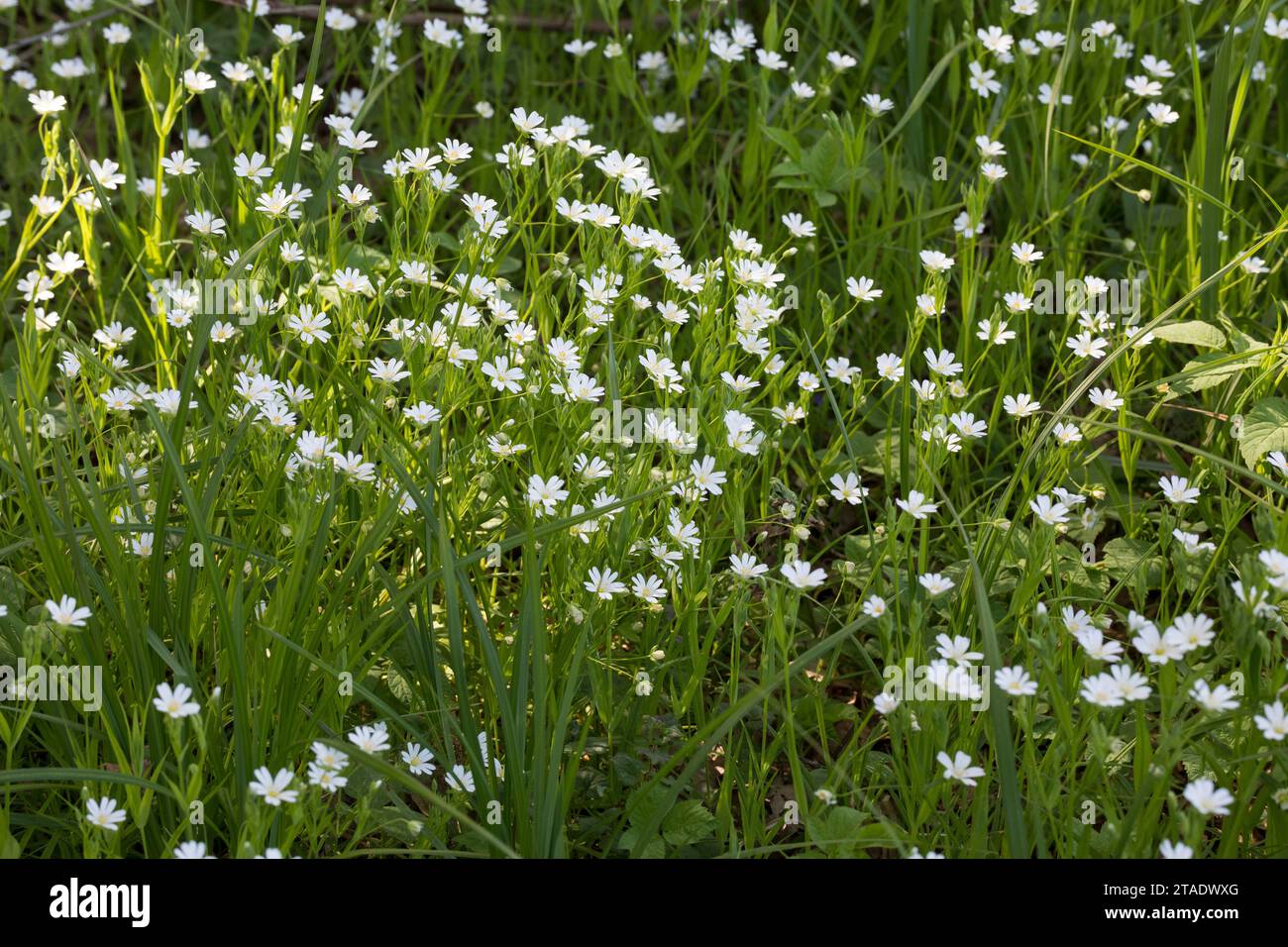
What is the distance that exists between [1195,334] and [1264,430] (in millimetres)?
338

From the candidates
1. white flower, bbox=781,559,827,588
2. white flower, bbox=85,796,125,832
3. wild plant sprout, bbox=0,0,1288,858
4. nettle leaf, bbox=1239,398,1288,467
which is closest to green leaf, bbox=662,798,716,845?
wild plant sprout, bbox=0,0,1288,858

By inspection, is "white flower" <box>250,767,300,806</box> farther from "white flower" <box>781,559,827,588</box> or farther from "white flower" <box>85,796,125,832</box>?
"white flower" <box>781,559,827,588</box>

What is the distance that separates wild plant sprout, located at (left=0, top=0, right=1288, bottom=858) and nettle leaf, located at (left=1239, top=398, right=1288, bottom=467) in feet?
0.04

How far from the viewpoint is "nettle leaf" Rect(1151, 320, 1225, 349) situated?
2867 mm

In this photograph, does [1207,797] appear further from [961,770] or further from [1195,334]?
[1195,334]

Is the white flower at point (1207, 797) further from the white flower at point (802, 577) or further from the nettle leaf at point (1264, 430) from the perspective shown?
the nettle leaf at point (1264, 430)

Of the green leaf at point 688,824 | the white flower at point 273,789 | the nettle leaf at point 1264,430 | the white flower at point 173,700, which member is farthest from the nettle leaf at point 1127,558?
the white flower at point 173,700

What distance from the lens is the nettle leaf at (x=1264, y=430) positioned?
8.50 ft
